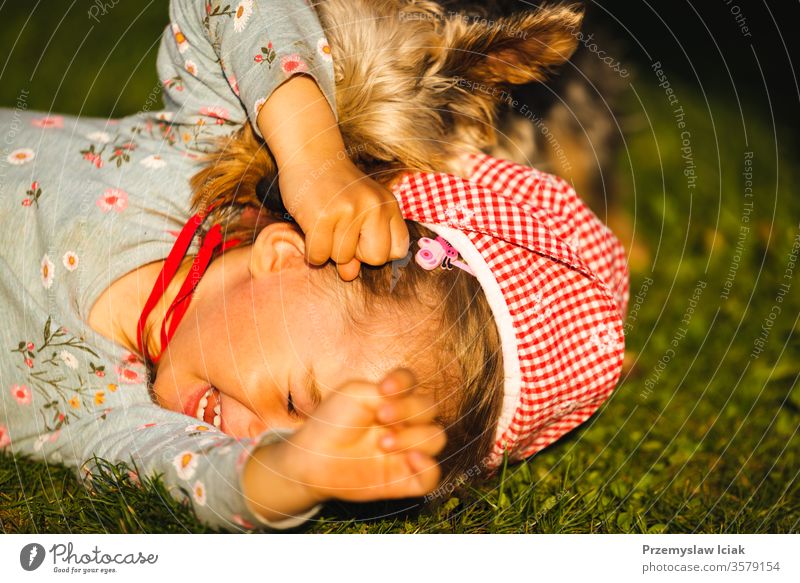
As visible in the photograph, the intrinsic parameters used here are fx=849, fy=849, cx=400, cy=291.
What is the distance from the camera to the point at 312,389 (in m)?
0.85

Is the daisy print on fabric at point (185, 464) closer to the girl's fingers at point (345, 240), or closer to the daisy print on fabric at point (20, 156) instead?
the girl's fingers at point (345, 240)

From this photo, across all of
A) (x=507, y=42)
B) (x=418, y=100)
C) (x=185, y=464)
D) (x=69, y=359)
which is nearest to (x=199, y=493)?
(x=185, y=464)

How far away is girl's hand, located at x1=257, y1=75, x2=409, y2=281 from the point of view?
0.85 meters

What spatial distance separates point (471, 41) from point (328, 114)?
0.21 metres

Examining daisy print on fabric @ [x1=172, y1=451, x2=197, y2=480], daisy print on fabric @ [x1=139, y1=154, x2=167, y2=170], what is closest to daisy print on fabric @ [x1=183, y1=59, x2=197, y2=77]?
daisy print on fabric @ [x1=139, y1=154, x2=167, y2=170]

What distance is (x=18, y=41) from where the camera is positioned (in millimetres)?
1591

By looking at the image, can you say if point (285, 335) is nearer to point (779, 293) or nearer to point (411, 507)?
point (411, 507)

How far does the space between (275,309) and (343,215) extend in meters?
0.13

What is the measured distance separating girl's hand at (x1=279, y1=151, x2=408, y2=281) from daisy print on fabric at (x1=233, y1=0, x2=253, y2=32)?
0.60 feet

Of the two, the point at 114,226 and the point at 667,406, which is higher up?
the point at 114,226

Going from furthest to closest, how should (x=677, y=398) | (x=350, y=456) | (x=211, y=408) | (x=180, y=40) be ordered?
(x=677, y=398), (x=180, y=40), (x=211, y=408), (x=350, y=456)
